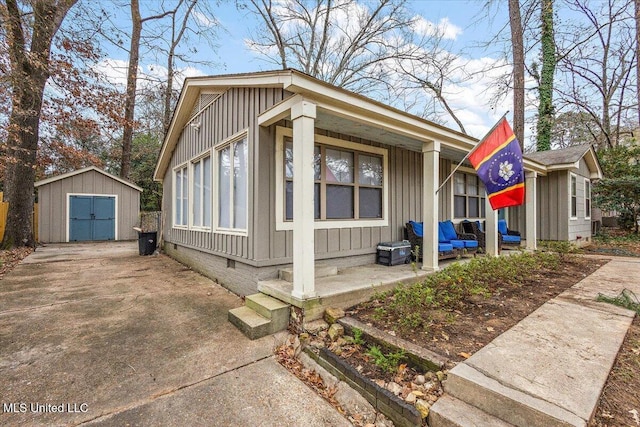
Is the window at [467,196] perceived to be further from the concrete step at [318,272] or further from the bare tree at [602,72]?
the bare tree at [602,72]

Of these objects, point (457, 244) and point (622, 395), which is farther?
point (457, 244)

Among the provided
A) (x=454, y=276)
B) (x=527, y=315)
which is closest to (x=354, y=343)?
(x=527, y=315)

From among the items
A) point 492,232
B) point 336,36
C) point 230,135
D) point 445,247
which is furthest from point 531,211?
point 336,36

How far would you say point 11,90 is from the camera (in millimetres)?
7914

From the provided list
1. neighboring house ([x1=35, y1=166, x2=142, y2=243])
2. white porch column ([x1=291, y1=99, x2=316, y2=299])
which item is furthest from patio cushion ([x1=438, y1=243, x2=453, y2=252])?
neighboring house ([x1=35, y1=166, x2=142, y2=243])

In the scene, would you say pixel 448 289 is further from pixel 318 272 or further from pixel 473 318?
pixel 318 272

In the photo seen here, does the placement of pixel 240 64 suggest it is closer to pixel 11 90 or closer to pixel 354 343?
pixel 11 90

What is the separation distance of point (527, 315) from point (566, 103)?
53.6ft

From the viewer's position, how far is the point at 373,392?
2.08 metres

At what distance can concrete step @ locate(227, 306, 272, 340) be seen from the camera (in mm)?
3080

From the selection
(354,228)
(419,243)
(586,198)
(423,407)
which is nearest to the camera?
(423,407)

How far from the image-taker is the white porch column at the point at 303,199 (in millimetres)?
3121

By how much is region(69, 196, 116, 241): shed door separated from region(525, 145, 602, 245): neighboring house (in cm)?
1539

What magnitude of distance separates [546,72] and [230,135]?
40.4 ft
